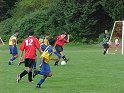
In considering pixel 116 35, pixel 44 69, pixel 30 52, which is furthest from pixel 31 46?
pixel 116 35

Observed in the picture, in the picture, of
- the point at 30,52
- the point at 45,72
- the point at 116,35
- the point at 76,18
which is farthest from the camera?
the point at 76,18

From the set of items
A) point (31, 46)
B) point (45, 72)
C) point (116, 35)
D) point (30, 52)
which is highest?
point (31, 46)

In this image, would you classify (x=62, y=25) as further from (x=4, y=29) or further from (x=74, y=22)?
(x=4, y=29)

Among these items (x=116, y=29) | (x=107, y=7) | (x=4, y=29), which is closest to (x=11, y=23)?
(x=4, y=29)

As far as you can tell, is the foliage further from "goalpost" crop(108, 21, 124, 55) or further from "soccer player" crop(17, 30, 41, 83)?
"soccer player" crop(17, 30, 41, 83)

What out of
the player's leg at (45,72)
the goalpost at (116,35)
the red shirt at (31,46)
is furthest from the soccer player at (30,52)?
the goalpost at (116,35)

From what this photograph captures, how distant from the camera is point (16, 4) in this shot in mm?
74188

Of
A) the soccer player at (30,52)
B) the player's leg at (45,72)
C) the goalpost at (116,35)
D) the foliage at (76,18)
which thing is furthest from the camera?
the foliage at (76,18)

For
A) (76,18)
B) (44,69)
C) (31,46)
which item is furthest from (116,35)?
(44,69)

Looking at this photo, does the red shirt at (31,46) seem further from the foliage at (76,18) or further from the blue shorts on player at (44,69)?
the foliage at (76,18)

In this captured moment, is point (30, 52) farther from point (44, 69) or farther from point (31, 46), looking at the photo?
point (44, 69)

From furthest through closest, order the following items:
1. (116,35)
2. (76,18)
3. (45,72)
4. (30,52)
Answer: (76,18) < (116,35) < (30,52) < (45,72)

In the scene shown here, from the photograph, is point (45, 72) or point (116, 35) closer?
point (45, 72)

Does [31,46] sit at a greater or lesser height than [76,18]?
greater
